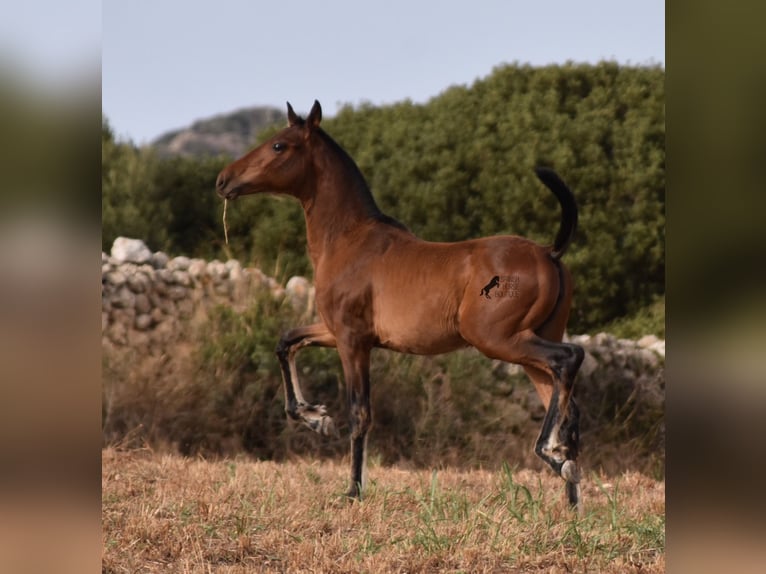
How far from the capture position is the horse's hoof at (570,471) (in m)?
4.78

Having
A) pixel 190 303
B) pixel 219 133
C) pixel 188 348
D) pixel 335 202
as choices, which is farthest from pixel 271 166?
pixel 219 133

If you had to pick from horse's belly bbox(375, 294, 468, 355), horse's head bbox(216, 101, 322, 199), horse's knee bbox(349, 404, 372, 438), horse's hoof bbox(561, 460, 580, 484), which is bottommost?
horse's hoof bbox(561, 460, 580, 484)

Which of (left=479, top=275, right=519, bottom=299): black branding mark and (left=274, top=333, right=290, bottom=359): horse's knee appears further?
(left=274, top=333, right=290, bottom=359): horse's knee

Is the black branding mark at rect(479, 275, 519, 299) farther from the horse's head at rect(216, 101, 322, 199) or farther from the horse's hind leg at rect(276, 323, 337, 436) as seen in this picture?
the horse's head at rect(216, 101, 322, 199)

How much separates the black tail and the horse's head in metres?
1.49

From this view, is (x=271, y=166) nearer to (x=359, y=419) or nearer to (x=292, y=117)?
(x=292, y=117)

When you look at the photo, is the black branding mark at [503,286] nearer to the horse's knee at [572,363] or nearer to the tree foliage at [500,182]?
the horse's knee at [572,363]

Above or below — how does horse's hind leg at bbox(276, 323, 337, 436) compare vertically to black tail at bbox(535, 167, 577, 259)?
below

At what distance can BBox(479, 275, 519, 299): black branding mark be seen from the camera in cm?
490

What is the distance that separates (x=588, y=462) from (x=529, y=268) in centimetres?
422

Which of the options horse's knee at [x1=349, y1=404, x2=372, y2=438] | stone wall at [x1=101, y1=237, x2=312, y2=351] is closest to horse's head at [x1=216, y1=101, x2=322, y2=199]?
horse's knee at [x1=349, y1=404, x2=372, y2=438]

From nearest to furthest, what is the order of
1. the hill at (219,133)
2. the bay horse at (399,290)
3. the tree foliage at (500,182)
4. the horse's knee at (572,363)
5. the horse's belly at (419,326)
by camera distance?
the horse's knee at (572,363) < the bay horse at (399,290) < the horse's belly at (419,326) < the tree foliage at (500,182) < the hill at (219,133)

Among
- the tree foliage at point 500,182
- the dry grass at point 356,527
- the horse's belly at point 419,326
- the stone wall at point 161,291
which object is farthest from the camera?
the tree foliage at point 500,182

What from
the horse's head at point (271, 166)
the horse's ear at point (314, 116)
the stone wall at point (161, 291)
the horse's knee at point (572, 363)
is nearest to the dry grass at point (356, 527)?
the horse's knee at point (572, 363)
